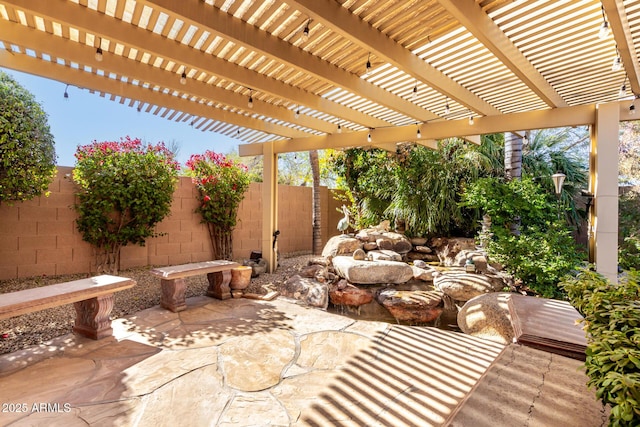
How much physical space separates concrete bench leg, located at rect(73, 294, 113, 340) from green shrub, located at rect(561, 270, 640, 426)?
3640 mm

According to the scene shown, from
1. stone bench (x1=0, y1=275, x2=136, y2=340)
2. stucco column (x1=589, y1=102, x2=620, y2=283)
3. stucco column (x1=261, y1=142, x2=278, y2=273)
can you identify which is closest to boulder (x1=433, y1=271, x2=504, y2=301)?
stucco column (x1=589, y1=102, x2=620, y2=283)

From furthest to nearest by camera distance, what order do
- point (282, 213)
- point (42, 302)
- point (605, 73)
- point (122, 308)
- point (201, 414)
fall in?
point (282, 213) → point (122, 308) → point (605, 73) → point (42, 302) → point (201, 414)

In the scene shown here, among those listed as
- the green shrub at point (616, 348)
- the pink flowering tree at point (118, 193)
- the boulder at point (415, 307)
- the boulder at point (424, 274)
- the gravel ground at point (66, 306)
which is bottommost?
the boulder at point (415, 307)

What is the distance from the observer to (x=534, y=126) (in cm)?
393

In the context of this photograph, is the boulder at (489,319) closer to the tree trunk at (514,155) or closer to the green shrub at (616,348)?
the green shrub at (616,348)

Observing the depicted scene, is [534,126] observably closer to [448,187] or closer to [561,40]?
[561,40]

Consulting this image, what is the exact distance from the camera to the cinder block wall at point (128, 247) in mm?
4215

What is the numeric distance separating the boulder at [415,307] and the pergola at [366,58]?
6.57 ft

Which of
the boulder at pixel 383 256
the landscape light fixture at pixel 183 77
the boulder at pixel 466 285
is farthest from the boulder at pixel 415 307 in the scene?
the landscape light fixture at pixel 183 77

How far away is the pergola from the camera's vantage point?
226 cm

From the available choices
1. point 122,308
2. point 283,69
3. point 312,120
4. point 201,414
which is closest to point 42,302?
point 122,308

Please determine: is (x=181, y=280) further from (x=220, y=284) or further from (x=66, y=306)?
(x=66, y=306)

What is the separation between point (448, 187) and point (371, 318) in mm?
3667

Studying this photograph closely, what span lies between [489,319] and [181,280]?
3731 millimetres
